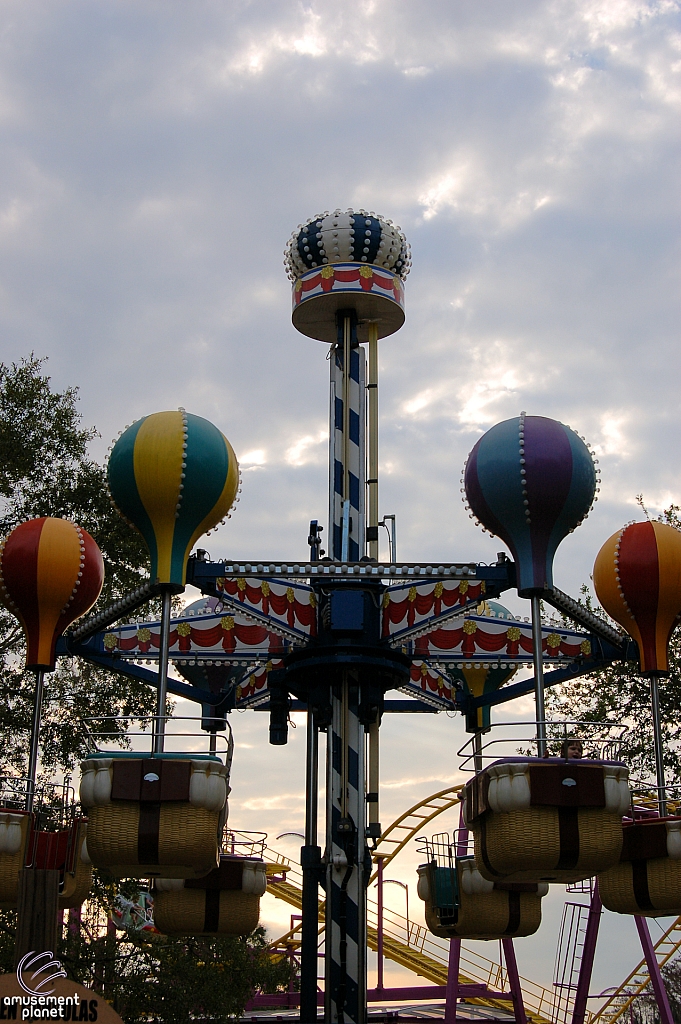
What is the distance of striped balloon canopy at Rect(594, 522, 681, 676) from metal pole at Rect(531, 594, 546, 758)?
2020mm

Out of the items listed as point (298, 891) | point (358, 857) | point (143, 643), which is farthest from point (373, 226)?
point (298, 891)

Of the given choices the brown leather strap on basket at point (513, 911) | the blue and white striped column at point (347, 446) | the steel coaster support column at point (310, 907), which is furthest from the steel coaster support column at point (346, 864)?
the brown leather strap on basket at point (513, 911)

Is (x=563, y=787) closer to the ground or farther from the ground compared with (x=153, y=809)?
farther from the ground

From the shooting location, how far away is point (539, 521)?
14188 mm

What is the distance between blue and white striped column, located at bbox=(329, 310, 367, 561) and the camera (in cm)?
1695

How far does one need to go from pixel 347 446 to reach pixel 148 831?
6743mm

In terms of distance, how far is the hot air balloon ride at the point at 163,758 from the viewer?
12312 millimetres

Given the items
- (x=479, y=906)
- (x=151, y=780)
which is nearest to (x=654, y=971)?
(x=479, y=906)

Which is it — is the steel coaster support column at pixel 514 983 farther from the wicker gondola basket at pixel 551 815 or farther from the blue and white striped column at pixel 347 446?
the wicker gondola basket at pixel 551 815

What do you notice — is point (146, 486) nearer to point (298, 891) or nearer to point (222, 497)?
point (222, 497)

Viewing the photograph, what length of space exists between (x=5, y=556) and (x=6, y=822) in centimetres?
347

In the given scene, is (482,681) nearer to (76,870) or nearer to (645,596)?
(645,596)

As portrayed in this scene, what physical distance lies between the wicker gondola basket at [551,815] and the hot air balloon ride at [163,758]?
2673 millimetres

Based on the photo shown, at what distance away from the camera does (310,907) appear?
53.0 feet
